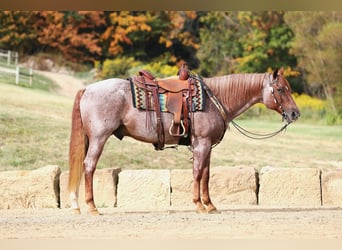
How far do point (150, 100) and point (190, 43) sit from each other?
331cm

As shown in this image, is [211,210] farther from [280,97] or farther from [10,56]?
[10,56]

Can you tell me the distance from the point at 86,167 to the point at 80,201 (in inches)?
54.6

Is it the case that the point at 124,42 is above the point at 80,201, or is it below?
above

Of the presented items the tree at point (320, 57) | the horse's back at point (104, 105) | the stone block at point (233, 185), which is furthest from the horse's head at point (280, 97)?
the tree at point (320, 57)

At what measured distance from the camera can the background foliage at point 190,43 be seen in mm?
12305

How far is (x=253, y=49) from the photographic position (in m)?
12.5

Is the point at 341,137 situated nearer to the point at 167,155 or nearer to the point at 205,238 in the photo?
the point at 167,155

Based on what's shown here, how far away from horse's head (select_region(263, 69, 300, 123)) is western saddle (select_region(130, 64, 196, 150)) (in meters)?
0.76

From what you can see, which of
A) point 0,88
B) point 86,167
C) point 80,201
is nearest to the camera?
point 86,167

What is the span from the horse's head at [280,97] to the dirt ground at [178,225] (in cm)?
99

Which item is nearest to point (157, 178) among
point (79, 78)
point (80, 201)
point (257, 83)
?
point (80, 201)

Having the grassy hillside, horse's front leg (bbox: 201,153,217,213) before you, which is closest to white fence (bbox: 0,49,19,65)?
the grassy hillside

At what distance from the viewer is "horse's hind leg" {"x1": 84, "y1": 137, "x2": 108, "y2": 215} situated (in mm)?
9273

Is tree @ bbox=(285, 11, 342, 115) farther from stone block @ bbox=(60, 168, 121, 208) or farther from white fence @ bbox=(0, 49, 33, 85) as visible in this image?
white fence @ bbox=(0, 49, 33, 85)
